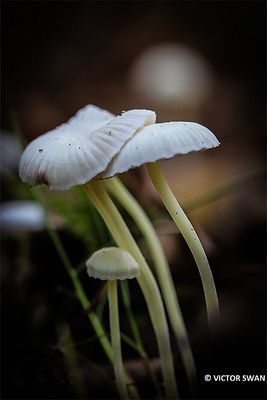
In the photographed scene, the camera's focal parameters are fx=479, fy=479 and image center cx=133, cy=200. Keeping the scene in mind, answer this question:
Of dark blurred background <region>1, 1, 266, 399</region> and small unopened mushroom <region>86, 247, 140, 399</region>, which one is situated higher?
dark blurred background <region>1, 1, 266, 399</region>

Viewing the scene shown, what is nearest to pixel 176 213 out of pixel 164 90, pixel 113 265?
pixel 113 265

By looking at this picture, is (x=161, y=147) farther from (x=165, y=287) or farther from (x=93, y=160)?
(x=165, y=287)

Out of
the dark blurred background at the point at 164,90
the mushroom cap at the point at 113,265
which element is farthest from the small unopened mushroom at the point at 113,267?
the dark blurred background at the point at 164,90

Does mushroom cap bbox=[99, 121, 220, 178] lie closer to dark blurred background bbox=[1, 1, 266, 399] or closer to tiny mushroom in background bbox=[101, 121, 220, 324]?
tiny mushroom in background bbox=[101, 121, 220, 324]

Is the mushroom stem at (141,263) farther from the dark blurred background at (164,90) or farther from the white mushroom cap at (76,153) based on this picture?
the dark blurred background at (164,90)

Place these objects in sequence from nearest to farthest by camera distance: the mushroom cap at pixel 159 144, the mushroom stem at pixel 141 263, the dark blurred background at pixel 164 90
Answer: the mushroom cap at pixel 159 144 < the mushroom stem at pixel 141 263 < the dark blurred background at pixel 164 90

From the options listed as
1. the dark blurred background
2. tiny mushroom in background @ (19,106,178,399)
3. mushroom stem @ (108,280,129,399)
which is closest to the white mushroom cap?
tiny mushroom in background @ (19,106,178,399)

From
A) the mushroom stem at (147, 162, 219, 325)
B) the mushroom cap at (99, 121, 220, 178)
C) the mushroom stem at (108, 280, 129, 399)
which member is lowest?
the mushroom stem at (108, 280, 129, 399)

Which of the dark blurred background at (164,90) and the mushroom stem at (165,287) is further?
the dark blurred background at (164,90)
